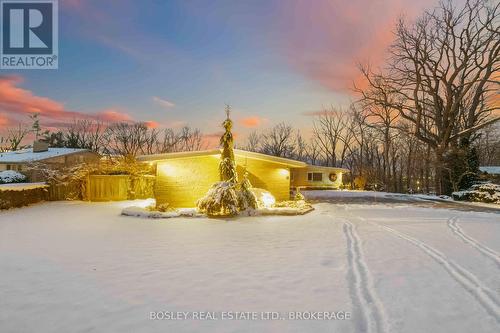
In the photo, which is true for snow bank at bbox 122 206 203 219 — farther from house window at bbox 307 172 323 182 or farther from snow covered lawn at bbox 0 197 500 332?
house window at bbox 307 172 323 182

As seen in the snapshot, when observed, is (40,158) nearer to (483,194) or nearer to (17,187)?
(17,187)

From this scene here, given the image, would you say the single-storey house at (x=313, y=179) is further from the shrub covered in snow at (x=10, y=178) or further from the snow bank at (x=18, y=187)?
the shrub covered in snow at (x=10, y=178)

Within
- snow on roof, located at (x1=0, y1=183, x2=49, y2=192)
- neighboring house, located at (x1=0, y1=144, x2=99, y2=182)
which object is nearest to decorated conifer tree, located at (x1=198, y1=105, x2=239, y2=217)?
snow on roof, located at (x1=0, y1=183, x2=49, y2=192)

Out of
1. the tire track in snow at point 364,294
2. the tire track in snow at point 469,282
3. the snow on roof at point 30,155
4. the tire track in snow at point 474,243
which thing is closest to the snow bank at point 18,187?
the tire track in snow at point 364,294

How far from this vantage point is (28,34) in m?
13.2

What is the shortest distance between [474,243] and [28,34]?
17479mm

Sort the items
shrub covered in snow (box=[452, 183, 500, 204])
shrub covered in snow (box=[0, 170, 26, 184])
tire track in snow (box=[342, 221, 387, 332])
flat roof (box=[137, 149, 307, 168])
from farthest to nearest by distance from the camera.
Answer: shrub covered in snow (box=[0, 170, 26, 184])
shrub covered in snow (box=[452, 183, 500, 204])
flat roof (box=[137, 149, 307, 168])
tire track in snow (box=[342, 221, 387, 332])

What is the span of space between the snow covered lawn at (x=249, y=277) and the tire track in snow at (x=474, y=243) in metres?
0.04

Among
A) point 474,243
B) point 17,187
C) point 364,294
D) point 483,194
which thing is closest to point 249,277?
point 364,294

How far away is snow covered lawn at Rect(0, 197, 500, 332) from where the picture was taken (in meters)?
3.90

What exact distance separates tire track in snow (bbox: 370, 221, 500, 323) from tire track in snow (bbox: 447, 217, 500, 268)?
0.98 metres

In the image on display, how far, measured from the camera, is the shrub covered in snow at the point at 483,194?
19891 millimetres

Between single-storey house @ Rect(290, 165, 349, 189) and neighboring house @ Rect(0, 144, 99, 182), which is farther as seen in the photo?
single-storey house @ Rect(290, 165, 349, 189)

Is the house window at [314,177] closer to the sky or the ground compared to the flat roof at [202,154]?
closer to the ground
